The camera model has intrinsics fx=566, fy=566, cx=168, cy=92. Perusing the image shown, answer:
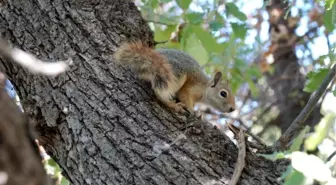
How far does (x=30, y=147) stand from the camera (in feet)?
2.49

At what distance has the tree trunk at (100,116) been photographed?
62.2 inches

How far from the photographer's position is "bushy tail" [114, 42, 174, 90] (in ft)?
5.92

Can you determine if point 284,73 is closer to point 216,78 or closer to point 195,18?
point 216,78

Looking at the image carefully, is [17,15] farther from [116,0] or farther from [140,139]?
[140,139]

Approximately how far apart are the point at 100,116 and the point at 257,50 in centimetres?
324

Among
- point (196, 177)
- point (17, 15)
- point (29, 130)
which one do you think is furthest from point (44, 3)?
point (29, 130)

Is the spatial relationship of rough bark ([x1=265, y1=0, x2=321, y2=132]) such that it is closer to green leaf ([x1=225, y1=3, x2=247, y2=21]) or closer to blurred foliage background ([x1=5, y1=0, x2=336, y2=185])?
blurred foliage background ([x1=5, y1=0, x2=336, y2=185])

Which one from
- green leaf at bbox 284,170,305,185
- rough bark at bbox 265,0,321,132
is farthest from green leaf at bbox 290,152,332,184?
rough bark at bbox 265,0,321,132

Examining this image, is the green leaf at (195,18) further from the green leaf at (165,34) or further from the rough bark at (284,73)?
the rough bark at (284,73)

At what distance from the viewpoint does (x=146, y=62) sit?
194 centimetres

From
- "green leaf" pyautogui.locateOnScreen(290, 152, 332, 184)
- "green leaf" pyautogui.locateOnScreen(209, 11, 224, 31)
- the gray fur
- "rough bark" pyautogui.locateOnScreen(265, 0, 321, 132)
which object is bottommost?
"rough bark" pyautogui.locateOnScreen(265, 0, 321, 132)

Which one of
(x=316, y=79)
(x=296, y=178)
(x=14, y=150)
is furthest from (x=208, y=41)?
(x=14, y=150)

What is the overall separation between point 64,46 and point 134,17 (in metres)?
0.31

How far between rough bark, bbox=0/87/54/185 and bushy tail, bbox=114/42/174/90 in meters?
1.04
